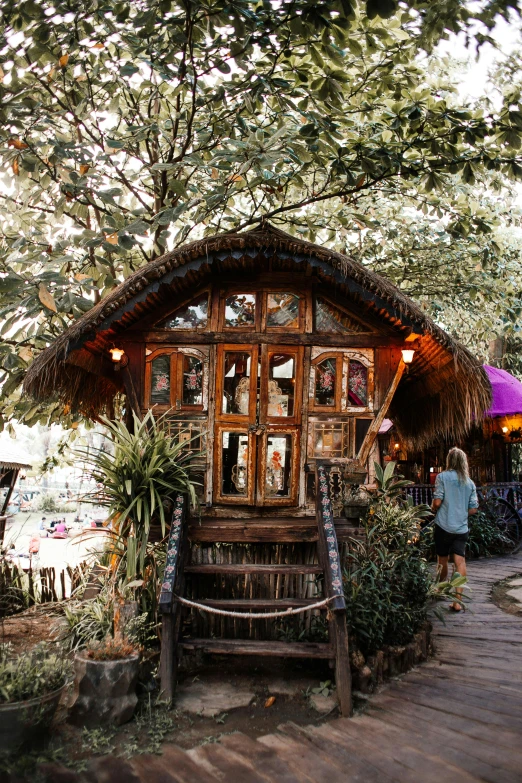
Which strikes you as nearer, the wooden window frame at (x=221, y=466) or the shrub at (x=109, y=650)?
the shrub at (x=109, y=650)

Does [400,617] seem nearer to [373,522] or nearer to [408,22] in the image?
[373,522]

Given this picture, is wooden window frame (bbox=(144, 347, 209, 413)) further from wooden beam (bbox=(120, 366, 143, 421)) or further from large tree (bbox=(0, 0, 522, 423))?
large tree (bbox=(0, 0, 522, 423))

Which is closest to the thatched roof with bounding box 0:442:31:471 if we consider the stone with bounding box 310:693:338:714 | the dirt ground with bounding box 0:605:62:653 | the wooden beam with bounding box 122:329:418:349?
the dirt ground with bounding box 0:605:62:653

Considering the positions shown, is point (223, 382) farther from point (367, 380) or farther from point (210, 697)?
point (210, 697)

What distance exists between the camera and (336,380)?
6.73 meters

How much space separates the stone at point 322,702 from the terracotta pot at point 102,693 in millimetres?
1376

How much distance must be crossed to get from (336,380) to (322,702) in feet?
11.0

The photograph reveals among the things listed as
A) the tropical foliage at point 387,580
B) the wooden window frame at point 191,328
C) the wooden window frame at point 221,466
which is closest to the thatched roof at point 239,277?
the wooden window frame at point 191,328

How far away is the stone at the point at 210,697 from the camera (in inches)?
178

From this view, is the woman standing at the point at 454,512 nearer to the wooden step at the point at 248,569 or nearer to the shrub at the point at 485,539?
the wooden step at the point at 248,569

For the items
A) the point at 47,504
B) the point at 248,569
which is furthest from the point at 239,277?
the point at 47,504

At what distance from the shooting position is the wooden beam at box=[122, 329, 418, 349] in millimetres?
6711

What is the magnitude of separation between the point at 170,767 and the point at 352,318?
4.80 metres

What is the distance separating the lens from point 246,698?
4.74 m
